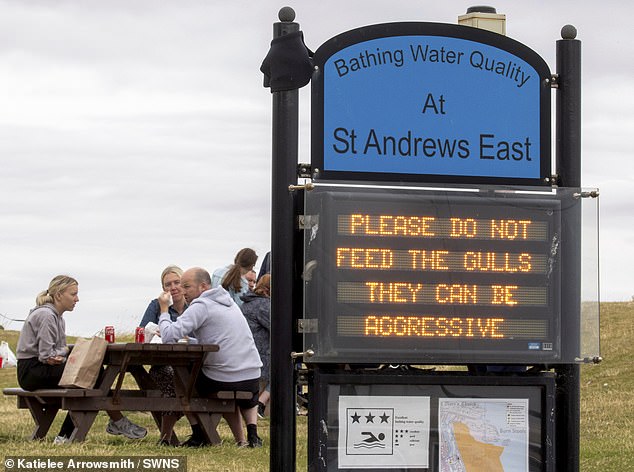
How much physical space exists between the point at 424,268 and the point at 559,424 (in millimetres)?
1469

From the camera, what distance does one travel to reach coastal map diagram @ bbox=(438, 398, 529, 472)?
25.0 ft

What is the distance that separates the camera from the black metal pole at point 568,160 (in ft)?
26.0

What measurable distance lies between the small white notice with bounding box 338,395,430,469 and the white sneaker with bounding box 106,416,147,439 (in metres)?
6.00

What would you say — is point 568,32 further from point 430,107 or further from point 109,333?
point 109,333

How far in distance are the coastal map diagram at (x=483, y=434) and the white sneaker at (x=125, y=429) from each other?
6.11 meters

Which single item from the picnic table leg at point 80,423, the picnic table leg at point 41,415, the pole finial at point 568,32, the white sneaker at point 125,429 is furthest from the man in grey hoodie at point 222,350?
the pole finial at point 568,32

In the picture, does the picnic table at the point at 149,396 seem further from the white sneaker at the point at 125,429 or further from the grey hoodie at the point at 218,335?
the white sneaker at the point at 125,429

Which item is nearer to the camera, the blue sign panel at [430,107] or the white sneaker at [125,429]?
the blue sign panel at [430,107]

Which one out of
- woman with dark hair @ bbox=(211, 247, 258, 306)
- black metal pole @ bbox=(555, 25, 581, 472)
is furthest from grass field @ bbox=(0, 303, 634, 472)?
black metal pole @ bbox=(555, 25, 581, 472)

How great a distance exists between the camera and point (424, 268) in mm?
7391

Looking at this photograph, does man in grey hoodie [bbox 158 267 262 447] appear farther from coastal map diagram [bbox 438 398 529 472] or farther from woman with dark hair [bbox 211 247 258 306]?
coastal map diagram [bbox 438 398 529 472]

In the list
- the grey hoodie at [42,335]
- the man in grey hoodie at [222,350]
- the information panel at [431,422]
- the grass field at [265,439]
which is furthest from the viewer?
the grey hoodie at [42,335]

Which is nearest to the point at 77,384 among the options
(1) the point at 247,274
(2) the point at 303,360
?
(1) the point at 247,274

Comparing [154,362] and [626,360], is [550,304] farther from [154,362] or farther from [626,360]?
[626,360]
